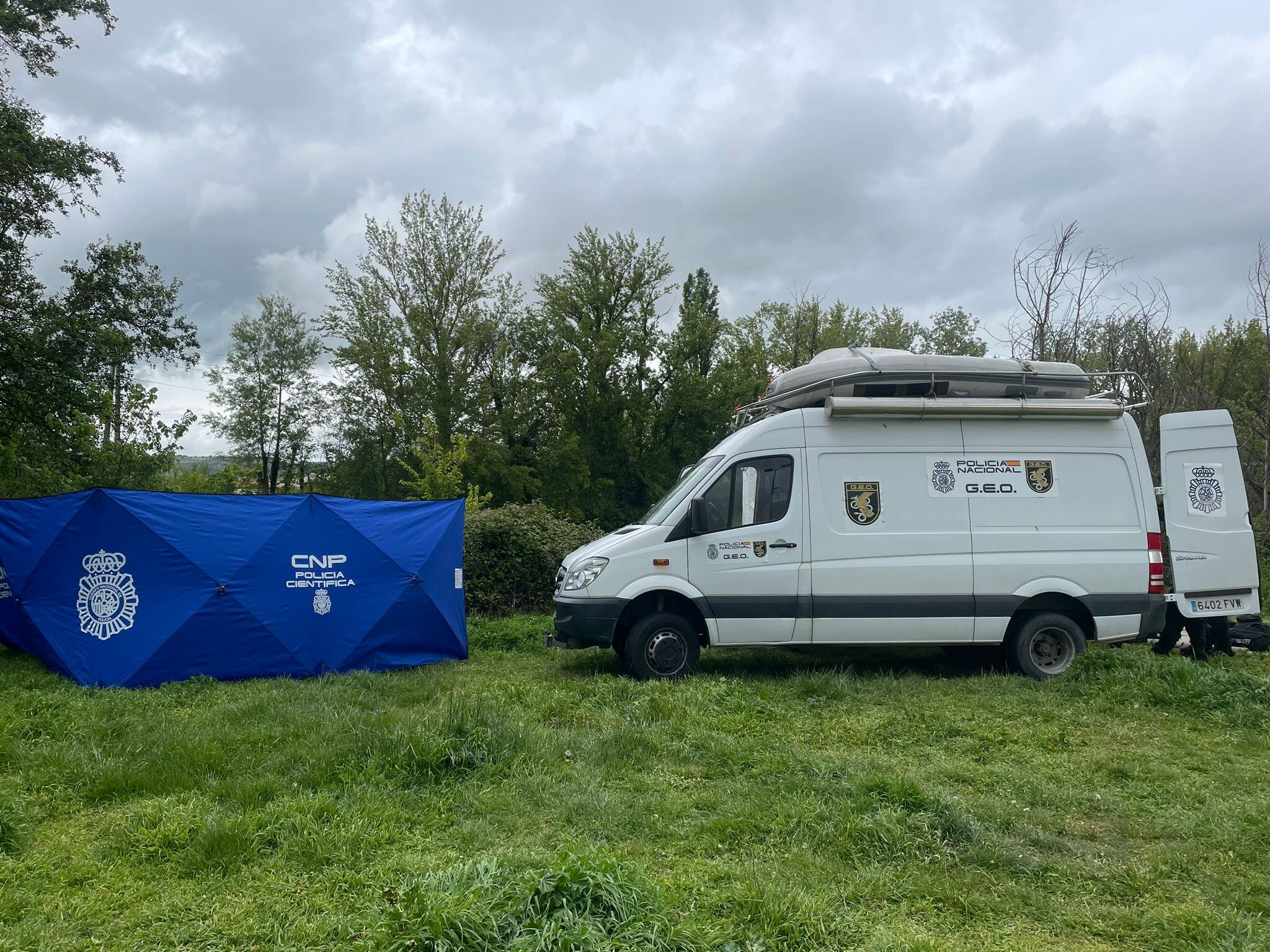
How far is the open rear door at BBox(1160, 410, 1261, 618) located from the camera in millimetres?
8750

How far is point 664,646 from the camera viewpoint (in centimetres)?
823

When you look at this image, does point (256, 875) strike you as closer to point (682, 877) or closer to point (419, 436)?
point (682, 877)

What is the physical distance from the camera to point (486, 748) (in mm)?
5410

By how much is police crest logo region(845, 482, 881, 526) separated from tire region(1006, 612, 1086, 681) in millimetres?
1925

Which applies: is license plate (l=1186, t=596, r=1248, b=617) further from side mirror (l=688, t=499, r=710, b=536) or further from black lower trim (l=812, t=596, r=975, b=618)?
side mirror (l=688, t=499, r=710, b=536)

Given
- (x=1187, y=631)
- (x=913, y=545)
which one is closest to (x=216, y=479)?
(x=913, y=545)

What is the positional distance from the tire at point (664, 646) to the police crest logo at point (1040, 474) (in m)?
3.80

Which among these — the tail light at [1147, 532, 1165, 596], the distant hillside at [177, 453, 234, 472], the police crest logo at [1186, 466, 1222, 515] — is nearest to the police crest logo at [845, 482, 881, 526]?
the tail light at [1147, 532, 1165, 596]

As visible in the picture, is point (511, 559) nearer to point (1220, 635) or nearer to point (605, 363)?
point (1220, 635)

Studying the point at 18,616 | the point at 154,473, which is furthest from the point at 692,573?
the point at 154,473

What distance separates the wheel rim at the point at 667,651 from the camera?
8211 mm

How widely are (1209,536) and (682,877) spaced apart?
7770 millimetres

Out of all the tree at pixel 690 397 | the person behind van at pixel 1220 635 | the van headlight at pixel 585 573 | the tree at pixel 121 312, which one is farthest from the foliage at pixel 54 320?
the tree at pixel 690 397

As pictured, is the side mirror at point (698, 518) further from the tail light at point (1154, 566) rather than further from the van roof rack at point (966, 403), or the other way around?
the tail light at point (1154, 566)
